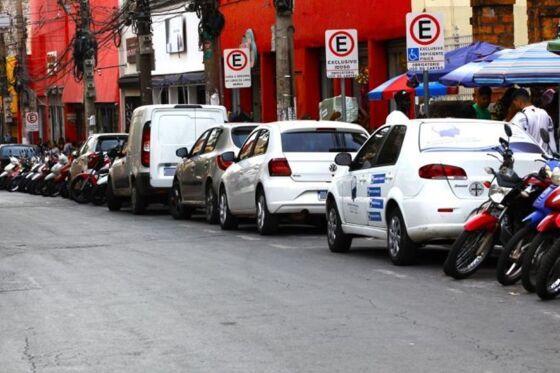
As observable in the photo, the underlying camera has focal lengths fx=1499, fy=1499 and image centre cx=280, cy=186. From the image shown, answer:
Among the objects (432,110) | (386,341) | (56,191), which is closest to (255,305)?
(386,341)

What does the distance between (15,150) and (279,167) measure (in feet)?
111

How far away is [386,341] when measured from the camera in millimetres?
10039

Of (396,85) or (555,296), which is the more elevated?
(396,85)

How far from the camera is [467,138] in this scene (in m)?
15.0

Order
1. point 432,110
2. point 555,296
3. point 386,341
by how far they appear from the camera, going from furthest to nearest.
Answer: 1. point 432,110
2. point 555,296
3. point 386,341

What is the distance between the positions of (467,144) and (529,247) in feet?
8.95

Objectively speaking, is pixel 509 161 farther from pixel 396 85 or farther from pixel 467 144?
pixel 396 85

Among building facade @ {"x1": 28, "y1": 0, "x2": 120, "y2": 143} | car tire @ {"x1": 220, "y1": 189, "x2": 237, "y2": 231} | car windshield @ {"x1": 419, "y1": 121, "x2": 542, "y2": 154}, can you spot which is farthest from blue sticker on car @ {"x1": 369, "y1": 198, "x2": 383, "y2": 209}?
building facade @ {"x1": 28, "y1": 0, "x2": 120, "y2": 143}

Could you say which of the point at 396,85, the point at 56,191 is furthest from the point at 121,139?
the point at 396,85

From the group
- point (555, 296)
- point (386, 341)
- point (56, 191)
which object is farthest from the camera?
point (56, 191)

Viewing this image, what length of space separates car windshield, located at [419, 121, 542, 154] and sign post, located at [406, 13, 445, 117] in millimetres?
6087

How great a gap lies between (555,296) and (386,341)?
2.59m

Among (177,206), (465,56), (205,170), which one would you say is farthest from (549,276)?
(177,206)

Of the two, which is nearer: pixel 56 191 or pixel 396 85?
pixel 396 85
